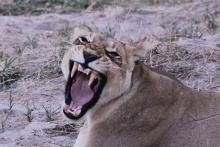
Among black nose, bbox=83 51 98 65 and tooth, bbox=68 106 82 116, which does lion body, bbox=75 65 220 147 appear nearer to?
tooth, bbox=68 106 82 116

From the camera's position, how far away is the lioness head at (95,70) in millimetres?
3920

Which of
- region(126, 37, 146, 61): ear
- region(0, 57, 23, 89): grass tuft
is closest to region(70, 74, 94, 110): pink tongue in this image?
region(126, 37, 146, 61): ear

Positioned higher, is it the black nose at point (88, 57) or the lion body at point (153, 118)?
the black nose at point (88, 57)

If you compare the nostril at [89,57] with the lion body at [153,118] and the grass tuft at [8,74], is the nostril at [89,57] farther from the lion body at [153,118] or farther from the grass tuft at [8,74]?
the grass tuft at [8,74]

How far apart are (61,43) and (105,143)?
9.97ft

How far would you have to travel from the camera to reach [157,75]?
168 inches

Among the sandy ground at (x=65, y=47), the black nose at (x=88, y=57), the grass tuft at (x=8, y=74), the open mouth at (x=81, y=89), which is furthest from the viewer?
the grass tuft at (x=8, y=74)

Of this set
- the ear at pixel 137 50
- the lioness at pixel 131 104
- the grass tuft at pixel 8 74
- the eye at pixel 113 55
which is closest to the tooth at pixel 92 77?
the lioness at pixel 131 104

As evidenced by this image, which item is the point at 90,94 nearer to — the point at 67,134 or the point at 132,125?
the point at 132,125

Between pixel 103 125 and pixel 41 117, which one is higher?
pixel 103 125

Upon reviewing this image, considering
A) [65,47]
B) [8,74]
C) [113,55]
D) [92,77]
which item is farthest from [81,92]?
[65,47]

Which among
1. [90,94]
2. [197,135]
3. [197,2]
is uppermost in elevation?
[90,94]

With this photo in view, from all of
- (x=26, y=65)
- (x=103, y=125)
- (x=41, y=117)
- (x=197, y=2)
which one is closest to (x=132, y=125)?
(x=103, y=125)

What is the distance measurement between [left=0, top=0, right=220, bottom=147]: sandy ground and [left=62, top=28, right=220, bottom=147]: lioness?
205 millimetres
